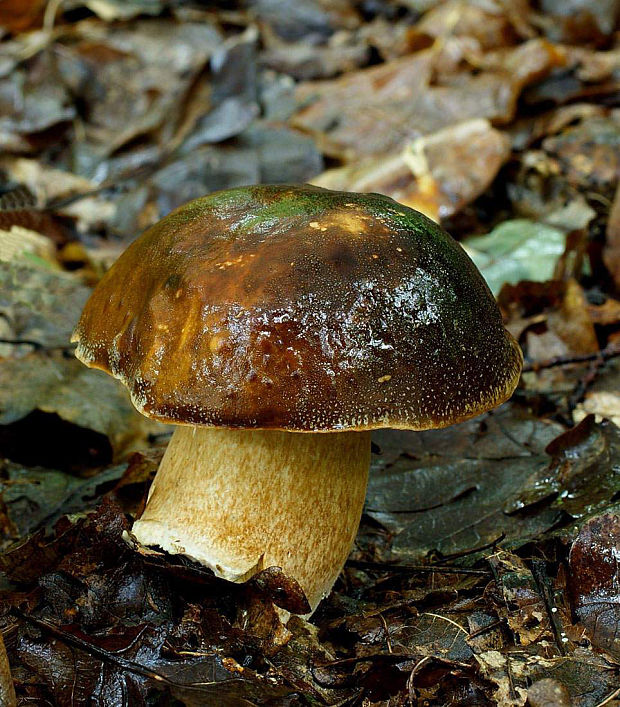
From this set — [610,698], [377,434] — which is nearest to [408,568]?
[610,698]

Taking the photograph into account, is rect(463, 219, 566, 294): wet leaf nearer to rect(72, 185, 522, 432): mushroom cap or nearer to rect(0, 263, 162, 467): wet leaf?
rect(0, 263, 162, 467): wet leaf

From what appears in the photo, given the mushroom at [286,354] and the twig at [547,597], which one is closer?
the mushroom at [286,354]

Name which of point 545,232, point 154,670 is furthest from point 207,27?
point 154,670

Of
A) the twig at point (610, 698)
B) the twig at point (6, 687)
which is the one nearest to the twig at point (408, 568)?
the twig at point (610, 698)

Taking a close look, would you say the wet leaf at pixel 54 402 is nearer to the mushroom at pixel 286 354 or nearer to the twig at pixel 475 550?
the mushroom at pixel 286 354

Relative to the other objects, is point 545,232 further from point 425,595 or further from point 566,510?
point 425,595

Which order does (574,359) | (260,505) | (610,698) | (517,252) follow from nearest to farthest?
(610,698) → (260,505) → (574,359) → (517,252)

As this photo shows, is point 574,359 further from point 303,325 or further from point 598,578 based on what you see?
point 303,325
